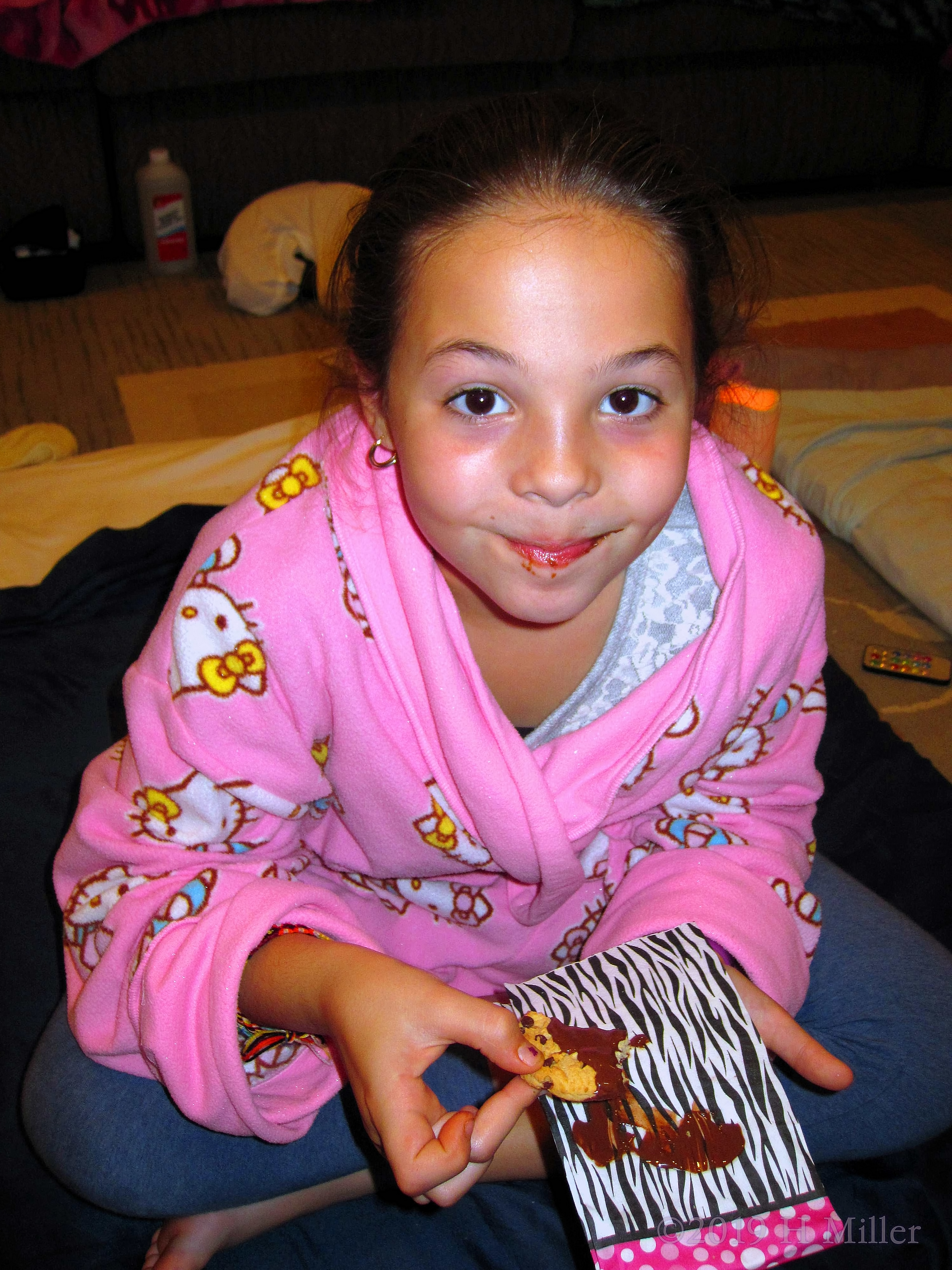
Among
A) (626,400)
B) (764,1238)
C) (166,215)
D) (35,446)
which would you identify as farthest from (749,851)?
(166,215)

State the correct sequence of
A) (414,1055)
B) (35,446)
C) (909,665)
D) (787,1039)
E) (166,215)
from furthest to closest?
1. (166,215)
2. (35,446)
3. (909,665)
4. (787,1039)
5. (414,1055)

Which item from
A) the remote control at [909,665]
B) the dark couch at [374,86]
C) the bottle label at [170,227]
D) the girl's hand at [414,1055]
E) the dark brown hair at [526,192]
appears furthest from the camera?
the bottle label at [170,227]

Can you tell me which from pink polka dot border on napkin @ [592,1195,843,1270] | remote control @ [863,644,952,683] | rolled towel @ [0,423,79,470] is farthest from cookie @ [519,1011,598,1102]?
rolled towel @ [0,423,79,470]

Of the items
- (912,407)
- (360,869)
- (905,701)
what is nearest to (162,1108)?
(360,869)

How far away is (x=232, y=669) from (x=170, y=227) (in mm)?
2081

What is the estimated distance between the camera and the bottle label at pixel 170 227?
8.16 ft

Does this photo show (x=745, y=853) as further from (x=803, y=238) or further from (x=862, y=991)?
(x=803, y=238)

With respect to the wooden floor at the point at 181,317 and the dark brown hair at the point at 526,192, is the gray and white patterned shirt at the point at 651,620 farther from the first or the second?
the wooden floor at the point at 181,317

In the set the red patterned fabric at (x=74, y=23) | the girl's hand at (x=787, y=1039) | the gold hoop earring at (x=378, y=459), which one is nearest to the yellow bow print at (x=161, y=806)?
the gold hoop earring at (x=378, y=459)

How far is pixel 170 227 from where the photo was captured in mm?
2537

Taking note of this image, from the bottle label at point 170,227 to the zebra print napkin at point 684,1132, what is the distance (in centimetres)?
226

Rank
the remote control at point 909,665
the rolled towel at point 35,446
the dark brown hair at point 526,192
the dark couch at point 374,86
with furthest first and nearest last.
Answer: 1. the dark couch at point 374,86
2. the rolled towel at point 35,446
3. the remote control at point 909,665
4. the dark brown hair at point 526,192

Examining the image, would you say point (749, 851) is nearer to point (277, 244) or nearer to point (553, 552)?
point (553, 552)

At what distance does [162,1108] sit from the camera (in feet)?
2.69
